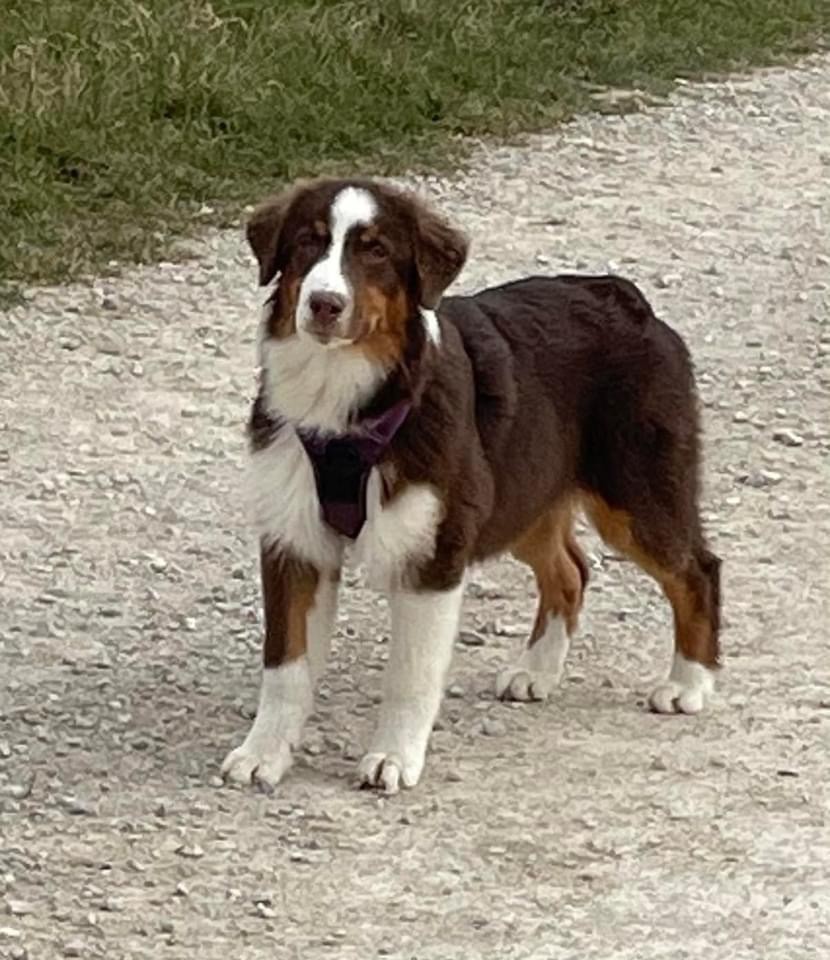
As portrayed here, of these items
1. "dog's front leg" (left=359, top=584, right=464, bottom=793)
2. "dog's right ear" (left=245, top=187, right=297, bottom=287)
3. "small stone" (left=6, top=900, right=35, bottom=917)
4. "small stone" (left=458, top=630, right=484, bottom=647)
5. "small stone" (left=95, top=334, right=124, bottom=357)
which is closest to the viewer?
"small stone" (left=6, top=900, right=35, bottom=917)

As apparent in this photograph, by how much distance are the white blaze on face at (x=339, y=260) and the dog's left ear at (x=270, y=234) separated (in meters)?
0.13

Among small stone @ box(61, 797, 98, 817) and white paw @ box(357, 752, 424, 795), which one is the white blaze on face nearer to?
white paw @ box(357, 752, 424, 795)

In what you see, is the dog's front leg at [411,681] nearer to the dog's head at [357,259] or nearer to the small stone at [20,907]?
the dog's head at [357,259]

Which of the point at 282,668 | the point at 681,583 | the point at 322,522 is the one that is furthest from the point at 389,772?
the point at 681,583

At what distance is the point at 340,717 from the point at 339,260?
1.21m

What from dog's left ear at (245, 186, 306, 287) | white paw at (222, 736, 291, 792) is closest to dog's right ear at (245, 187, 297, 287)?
dog's left ear at (245, 186, 306, 287)

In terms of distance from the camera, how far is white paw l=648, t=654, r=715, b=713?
20.2 feet

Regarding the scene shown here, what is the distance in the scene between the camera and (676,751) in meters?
5.93

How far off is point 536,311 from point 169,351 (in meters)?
3.05

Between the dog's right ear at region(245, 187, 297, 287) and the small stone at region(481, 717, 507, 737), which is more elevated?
the dog's right ear at region(245, 187, 297, 287)

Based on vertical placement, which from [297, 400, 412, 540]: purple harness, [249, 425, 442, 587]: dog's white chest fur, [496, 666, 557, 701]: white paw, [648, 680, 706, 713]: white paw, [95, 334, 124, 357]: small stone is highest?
[297, 400, 412, 540]: purple harness

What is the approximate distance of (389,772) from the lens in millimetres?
5570

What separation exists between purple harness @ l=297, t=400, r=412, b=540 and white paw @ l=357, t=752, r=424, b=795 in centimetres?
49

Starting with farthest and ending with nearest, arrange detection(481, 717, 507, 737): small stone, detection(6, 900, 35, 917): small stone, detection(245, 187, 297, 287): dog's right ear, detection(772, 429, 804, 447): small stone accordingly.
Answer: detection(772, 429, 804, 447): small stone → detection(481, 717, 507, 737): small stone → detection(245, 187, 297, 287): dog's right ear → detection(6, 900, 35, 917): small stone
